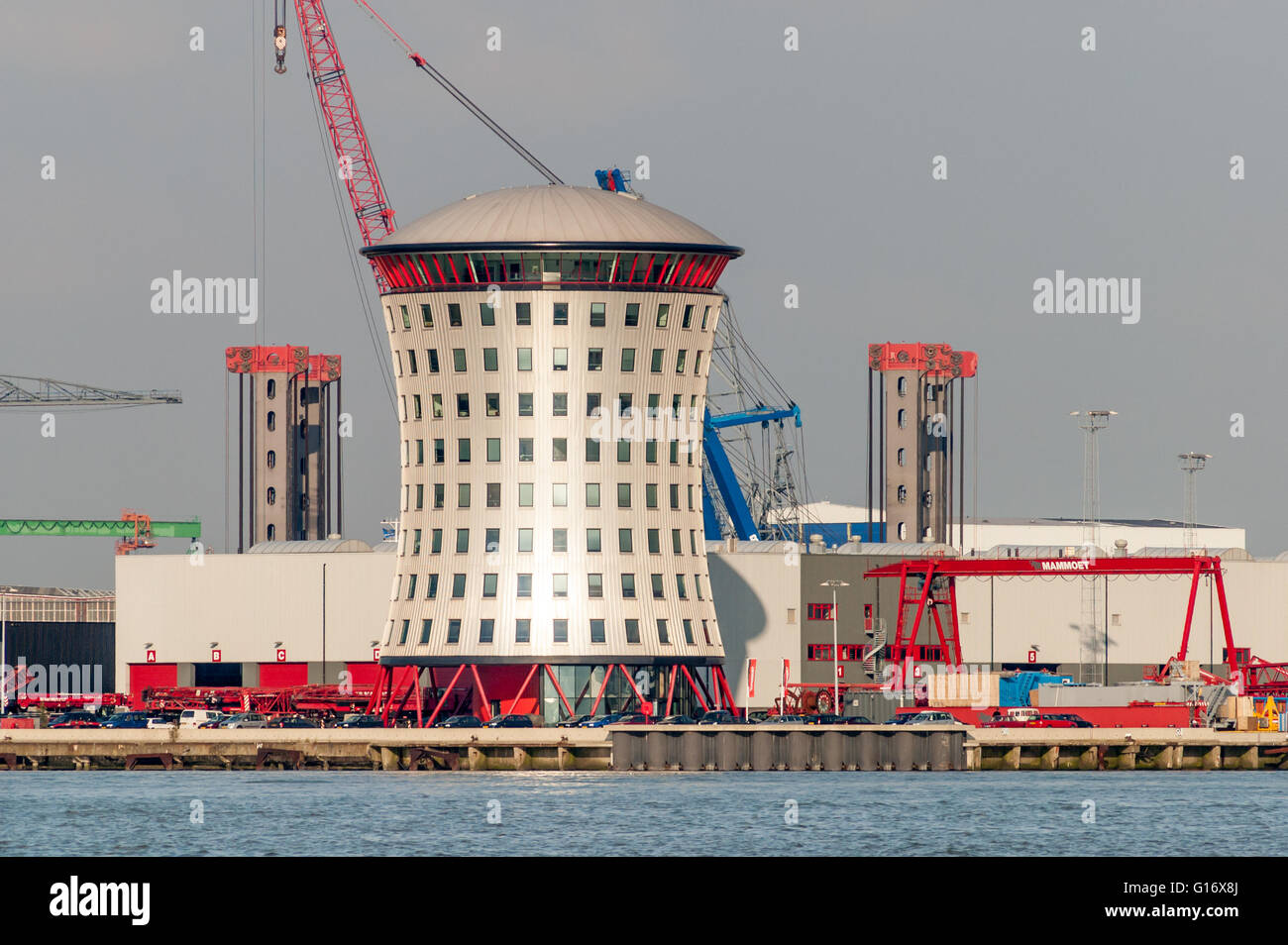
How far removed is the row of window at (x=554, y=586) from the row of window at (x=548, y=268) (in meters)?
18.7

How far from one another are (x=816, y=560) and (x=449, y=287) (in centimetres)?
4476

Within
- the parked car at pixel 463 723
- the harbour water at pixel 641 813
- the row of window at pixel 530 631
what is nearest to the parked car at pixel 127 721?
the harbour water at pixel 641 813

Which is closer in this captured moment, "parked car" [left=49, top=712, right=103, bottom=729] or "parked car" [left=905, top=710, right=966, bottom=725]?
"parked car" [left=905, top=710, right=966, bottom=725]

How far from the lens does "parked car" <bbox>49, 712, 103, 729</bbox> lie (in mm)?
147400

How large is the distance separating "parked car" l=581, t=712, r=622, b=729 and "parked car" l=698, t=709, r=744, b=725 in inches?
211

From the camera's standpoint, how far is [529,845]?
88438 millimetres

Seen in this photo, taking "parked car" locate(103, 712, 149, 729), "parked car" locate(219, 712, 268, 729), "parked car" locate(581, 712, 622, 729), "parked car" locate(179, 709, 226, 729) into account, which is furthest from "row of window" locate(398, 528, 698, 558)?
"parked car" locate(103, 712, 149, 729)

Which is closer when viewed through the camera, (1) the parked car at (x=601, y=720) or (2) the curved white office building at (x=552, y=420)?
(1) the parked car at (x=601, y=720)

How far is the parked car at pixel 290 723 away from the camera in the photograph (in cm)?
14638

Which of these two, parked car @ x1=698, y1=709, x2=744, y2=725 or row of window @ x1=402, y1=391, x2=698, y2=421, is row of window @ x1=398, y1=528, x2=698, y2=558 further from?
parked car @ x1=698, y1=709, x2=744, y2=725

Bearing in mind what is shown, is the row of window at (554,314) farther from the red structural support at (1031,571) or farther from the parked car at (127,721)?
the red structural support at (1031,571)

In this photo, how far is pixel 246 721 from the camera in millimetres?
149000

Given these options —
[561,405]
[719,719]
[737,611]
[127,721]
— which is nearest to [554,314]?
[561,405]

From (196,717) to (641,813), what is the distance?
180ft
